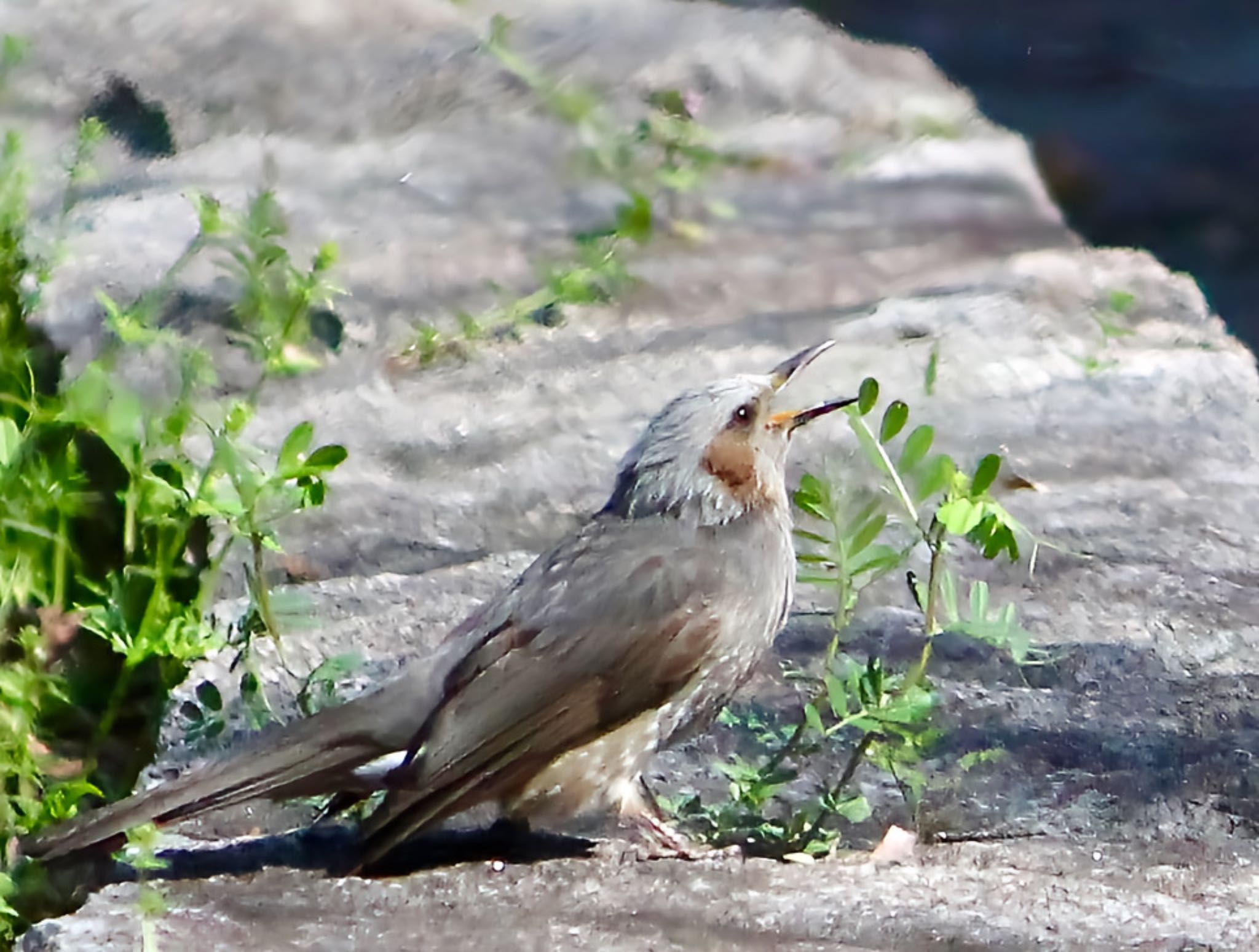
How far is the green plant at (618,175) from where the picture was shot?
498cm

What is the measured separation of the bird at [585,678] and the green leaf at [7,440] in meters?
0.85

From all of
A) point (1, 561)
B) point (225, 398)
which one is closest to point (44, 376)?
point (225, 398)

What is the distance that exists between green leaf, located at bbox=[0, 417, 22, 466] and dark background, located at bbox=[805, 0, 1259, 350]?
299 cm

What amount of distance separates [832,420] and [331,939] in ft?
7.05

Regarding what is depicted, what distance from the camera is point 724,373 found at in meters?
4.53

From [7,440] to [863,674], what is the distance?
196 centimetres

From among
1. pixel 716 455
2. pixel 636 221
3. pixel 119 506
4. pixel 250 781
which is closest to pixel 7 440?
pixel 119 506

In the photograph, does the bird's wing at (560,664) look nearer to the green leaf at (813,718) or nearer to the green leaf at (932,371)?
the green leaf at (813,718)

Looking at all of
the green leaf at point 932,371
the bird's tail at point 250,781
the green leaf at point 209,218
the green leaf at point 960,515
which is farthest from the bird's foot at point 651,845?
the green leaf at point 209,218

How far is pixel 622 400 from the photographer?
442 cm

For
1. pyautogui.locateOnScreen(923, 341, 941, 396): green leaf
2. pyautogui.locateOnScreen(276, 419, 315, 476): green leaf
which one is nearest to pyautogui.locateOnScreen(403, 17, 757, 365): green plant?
pyautogui.locateOnScreen(923, 341, 941, 396): green leaf

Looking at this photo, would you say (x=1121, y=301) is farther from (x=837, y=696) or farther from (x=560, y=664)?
(x=560, y=664)

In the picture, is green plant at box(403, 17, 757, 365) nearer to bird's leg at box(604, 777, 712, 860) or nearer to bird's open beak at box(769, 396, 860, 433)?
bird's open beak at box(769, 396, 860, 433)

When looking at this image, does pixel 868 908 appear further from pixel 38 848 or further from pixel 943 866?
pixel 38 848
